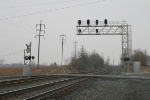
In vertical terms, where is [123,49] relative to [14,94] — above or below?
above

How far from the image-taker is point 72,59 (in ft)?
252

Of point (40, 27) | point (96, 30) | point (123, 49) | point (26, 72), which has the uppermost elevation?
point (40, 27)

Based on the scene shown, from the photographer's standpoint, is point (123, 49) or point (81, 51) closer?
point (123, 49)

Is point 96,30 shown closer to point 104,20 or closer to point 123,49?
point 104,20

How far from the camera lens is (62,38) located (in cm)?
8600

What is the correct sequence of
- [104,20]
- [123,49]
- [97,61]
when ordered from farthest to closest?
[97,61], [123,49], [104,20]

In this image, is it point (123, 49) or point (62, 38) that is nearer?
point (123, 49)

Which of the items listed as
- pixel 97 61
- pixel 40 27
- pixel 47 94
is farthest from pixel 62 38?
pixel 47 94

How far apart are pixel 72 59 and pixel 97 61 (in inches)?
1483

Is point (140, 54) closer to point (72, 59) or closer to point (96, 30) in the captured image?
point (72, 59)

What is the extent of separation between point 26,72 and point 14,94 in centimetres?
2808

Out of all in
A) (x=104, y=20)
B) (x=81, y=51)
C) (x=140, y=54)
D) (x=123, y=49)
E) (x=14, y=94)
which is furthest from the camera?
(x=140, y=54)

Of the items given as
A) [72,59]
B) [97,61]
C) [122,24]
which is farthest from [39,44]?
[97,61]

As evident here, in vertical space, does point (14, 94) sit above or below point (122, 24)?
below
